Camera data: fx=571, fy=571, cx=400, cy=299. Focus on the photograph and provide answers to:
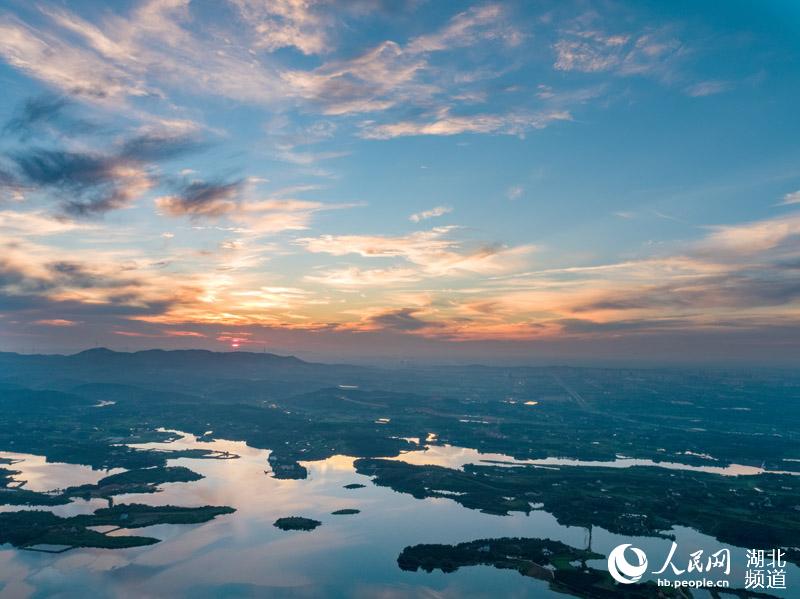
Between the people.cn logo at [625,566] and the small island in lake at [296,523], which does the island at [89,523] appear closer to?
the small island in lake at [296,523]

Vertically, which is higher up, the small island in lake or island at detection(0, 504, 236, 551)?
the small island in lake

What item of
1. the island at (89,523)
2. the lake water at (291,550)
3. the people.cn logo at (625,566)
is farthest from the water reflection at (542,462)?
the island at (89,523)

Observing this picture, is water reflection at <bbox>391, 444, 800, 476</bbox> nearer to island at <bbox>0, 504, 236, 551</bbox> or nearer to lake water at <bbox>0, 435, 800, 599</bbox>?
lake water at <bbox>0, 435, 800, 599</bbox>

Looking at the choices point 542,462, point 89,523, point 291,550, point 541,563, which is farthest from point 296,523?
point 542,462

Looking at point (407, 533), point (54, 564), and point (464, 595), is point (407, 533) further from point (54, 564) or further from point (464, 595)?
point (54, 564)

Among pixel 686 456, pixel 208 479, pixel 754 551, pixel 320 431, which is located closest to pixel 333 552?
pixel 208 479

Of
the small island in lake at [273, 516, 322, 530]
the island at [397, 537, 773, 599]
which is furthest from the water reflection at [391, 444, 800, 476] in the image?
the island at [397, 537, 773, 599]
